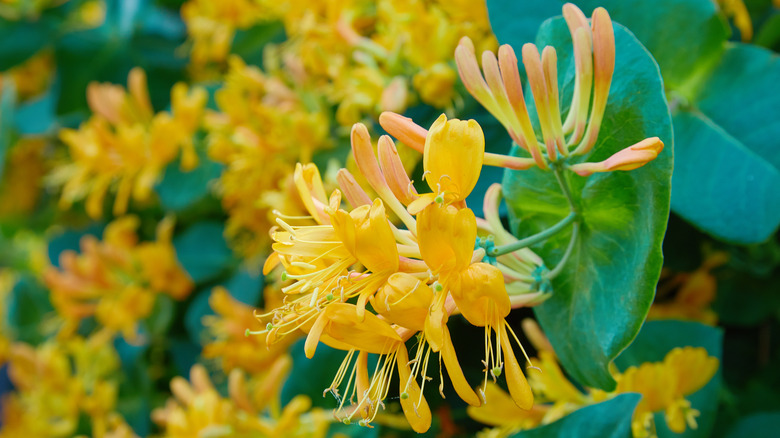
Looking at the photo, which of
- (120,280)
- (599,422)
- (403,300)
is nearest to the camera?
Answer: (403,300)

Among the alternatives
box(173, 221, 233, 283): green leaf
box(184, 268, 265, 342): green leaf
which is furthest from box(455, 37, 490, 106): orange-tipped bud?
box(173, 221, 233, 283): green leaf

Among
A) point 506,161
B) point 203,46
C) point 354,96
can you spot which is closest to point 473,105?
point 354,96

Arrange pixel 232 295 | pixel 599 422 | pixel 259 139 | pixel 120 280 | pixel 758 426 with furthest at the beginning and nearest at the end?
1. pixel 120 280
2. pixel 232 295
3. pixel 259 139
4. pixel 758 426
5. pixel 599 422

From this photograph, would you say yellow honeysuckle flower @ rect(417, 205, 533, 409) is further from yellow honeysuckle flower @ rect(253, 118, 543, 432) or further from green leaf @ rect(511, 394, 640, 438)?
green leaf @ rect(511, 394, 640, 438)

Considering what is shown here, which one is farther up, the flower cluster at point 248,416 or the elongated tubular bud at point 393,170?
the elongated tubular bud at point 393,170

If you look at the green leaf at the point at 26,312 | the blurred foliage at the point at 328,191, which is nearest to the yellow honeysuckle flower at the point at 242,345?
the blurred foliage at the point at 328,191

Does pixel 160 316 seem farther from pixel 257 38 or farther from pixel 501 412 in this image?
pixel 501 412

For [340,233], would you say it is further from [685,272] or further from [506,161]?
[685,272]

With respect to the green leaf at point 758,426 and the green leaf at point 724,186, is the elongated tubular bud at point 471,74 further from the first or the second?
the green leaf at point 758,426

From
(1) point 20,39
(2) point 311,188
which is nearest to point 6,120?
(1) point 20,39
